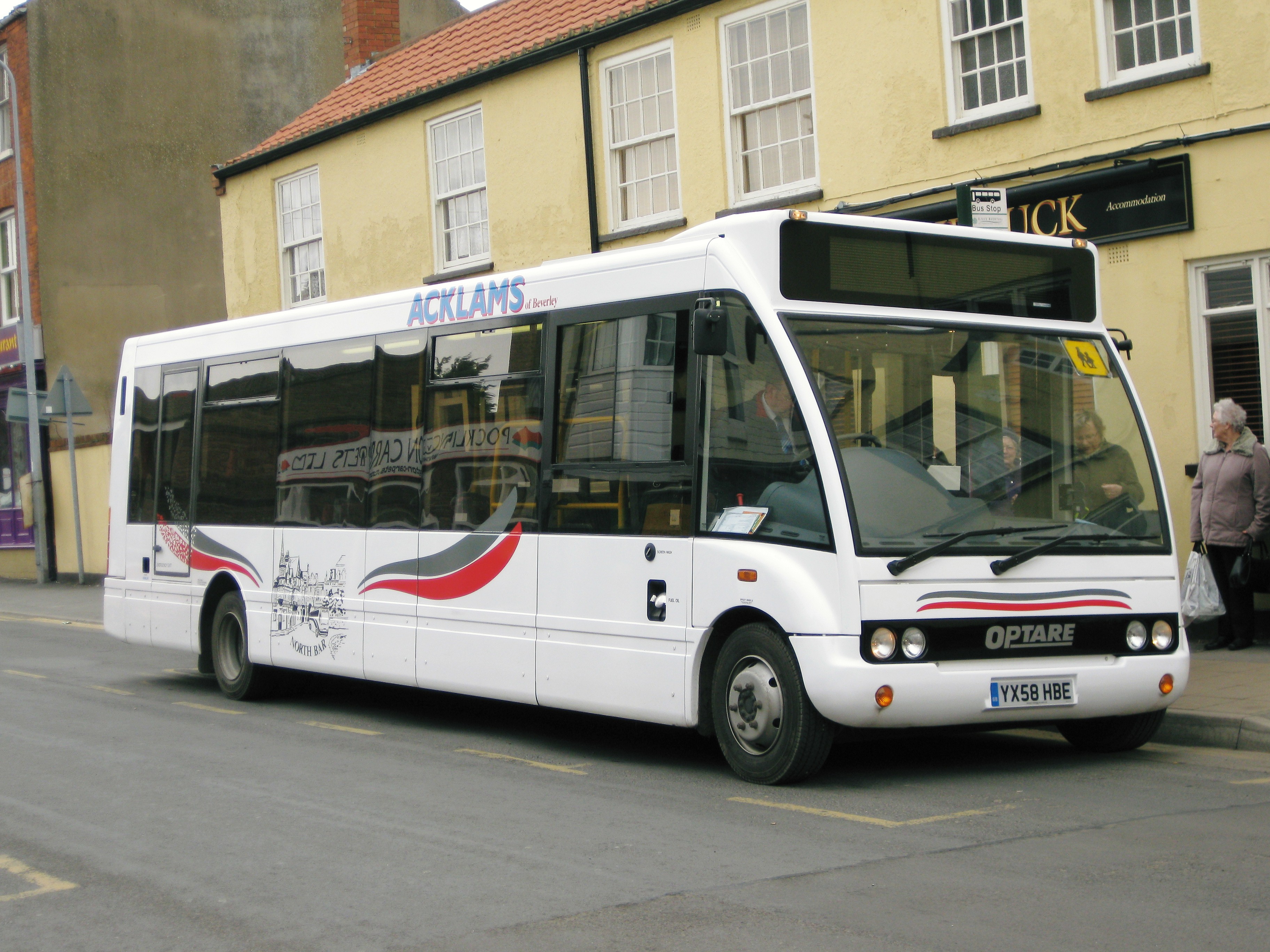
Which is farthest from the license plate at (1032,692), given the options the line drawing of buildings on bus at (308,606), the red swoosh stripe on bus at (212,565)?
the red swoosh stripe on bus at (212,565)

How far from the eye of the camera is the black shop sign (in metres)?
12.2

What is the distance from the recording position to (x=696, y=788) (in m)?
7.44

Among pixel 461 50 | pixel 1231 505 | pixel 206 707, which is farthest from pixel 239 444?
pixel 461 50

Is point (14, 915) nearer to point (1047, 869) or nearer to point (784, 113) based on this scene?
point (1047, 869)

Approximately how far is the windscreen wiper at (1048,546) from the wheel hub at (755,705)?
3.98 feet

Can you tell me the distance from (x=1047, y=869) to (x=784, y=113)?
37.4 ft

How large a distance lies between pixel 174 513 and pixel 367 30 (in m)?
15.1

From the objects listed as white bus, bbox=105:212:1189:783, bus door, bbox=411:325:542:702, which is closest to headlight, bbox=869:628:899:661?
white bus, bbox=105:212:1189:783

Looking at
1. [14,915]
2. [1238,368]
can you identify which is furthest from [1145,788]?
[1238,368]

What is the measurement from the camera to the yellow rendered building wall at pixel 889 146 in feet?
39.3

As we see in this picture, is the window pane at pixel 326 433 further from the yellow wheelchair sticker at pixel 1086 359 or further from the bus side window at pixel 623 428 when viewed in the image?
the yellow wheelchair sticker at pixel 1086 359

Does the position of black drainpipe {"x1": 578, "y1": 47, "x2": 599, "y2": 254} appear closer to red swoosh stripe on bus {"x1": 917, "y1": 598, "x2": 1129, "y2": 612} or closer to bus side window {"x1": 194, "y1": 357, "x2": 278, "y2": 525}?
bus side window {"x1": 194, "y1": 357, "x2": 278, "y2": 525}

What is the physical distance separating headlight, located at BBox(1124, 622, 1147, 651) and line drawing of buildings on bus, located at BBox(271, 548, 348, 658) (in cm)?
520

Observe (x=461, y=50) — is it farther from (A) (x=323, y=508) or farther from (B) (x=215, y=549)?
(A) (x=323, y=508)
